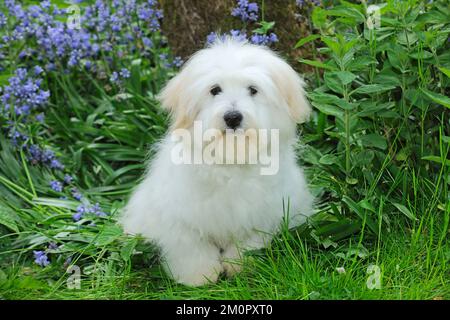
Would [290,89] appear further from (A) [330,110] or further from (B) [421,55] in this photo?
(B) [421,55]

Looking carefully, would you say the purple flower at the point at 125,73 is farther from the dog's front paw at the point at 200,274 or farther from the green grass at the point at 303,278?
the dog's front paw at the point at 200,274

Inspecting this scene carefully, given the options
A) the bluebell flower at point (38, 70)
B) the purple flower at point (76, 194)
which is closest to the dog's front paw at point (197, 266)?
the purple flower at point (76, 194)

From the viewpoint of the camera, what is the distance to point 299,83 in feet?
10.5

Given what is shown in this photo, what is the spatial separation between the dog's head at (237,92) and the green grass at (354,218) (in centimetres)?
15

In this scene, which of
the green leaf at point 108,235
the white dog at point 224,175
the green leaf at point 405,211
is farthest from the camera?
the green leaf at point 108,235

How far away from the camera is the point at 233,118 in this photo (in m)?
2.85

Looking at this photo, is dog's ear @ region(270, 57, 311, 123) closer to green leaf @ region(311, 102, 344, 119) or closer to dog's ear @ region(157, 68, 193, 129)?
green leaf @ region(311, 102, 344, 119)

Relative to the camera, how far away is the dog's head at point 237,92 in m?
2.89

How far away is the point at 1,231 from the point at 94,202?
0.56 meters

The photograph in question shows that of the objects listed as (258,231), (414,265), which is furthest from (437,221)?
(258,231)

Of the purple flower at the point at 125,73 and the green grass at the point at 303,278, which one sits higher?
the purple flower at the point at 125,73

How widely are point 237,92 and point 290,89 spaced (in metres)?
0.27

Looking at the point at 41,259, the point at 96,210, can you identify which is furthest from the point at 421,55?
the point at 41,259

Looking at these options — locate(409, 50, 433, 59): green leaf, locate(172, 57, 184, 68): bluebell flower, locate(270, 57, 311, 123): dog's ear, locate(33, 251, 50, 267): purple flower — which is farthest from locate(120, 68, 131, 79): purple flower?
locate(409, 50, 433, 59): green leaf
